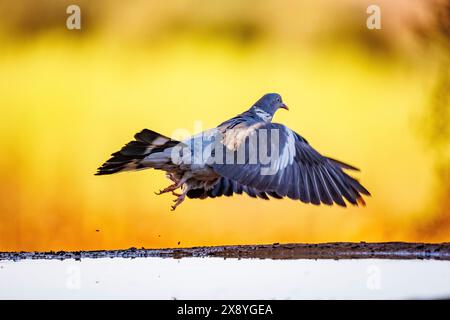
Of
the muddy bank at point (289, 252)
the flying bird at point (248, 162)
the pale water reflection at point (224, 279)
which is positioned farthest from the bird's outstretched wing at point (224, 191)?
the pale water reflection at point (224, 279)

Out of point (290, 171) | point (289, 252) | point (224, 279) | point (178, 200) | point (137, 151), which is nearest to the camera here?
point (224, 279)

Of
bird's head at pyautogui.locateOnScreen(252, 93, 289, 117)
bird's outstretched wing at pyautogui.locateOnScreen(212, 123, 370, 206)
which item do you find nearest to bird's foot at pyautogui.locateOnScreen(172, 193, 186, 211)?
bird's outstretched wing at pyautogui.locateOnScreen(212, 123, 370, 206)

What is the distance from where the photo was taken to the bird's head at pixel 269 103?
3.71 m

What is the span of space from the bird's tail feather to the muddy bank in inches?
17.4

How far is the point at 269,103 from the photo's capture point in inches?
147

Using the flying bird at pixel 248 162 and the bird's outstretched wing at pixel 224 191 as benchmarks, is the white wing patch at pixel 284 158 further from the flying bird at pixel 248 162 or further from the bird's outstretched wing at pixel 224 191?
the bird's outstretched wing at pixel 224 191

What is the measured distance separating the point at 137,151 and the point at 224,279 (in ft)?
2.25

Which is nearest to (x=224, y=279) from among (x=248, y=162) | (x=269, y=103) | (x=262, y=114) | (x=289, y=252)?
(x=248, y=162)

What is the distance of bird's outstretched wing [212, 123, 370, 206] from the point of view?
2.92 m

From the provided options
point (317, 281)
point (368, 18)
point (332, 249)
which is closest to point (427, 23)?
point (368, 18)

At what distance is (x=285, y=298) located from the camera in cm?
265

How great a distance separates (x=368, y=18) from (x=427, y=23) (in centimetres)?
32

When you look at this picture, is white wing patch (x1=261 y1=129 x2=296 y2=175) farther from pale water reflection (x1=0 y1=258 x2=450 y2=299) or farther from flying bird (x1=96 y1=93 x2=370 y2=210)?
pale water reflection (x1=0 y1=258 x2=450 y2=299)

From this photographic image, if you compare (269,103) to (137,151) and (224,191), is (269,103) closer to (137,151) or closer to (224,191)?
(224,191)
